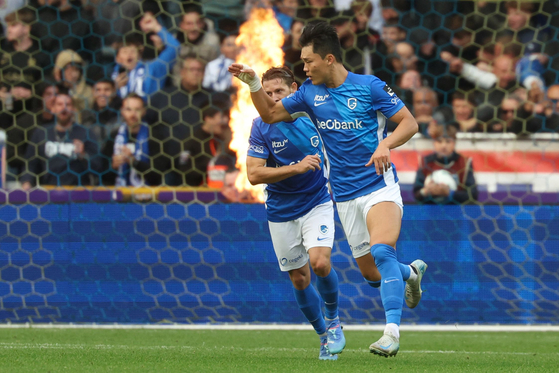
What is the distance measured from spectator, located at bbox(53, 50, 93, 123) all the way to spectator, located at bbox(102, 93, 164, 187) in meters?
0.44

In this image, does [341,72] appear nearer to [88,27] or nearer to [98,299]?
[98,299]

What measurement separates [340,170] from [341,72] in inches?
24.0

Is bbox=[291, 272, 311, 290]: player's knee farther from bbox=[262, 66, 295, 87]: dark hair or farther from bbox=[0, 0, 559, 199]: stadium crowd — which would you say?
bbox=[0, 0, 559, 199]: stadium crowd

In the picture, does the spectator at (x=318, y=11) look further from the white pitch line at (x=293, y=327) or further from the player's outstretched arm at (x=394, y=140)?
the player's outstretched arm at (x=394, y=140)

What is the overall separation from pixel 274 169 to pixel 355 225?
66cm

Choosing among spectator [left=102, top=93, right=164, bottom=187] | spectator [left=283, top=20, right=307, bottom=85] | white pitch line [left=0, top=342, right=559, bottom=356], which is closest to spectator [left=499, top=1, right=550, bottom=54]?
spectator [left=283, top=20, right=307, bottom=85]

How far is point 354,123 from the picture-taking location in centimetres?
525

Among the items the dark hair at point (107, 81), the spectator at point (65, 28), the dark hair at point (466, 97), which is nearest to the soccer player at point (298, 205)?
the dark hair at point (107, 81)

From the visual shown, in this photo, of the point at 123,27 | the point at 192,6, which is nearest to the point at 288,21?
the point at 192,6

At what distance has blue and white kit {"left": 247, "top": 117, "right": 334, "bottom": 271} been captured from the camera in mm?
5906

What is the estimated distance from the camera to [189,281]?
820 cm

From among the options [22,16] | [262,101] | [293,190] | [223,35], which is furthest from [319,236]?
[22,16]

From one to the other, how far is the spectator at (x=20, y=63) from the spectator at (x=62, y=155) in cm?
46

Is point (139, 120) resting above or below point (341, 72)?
below
